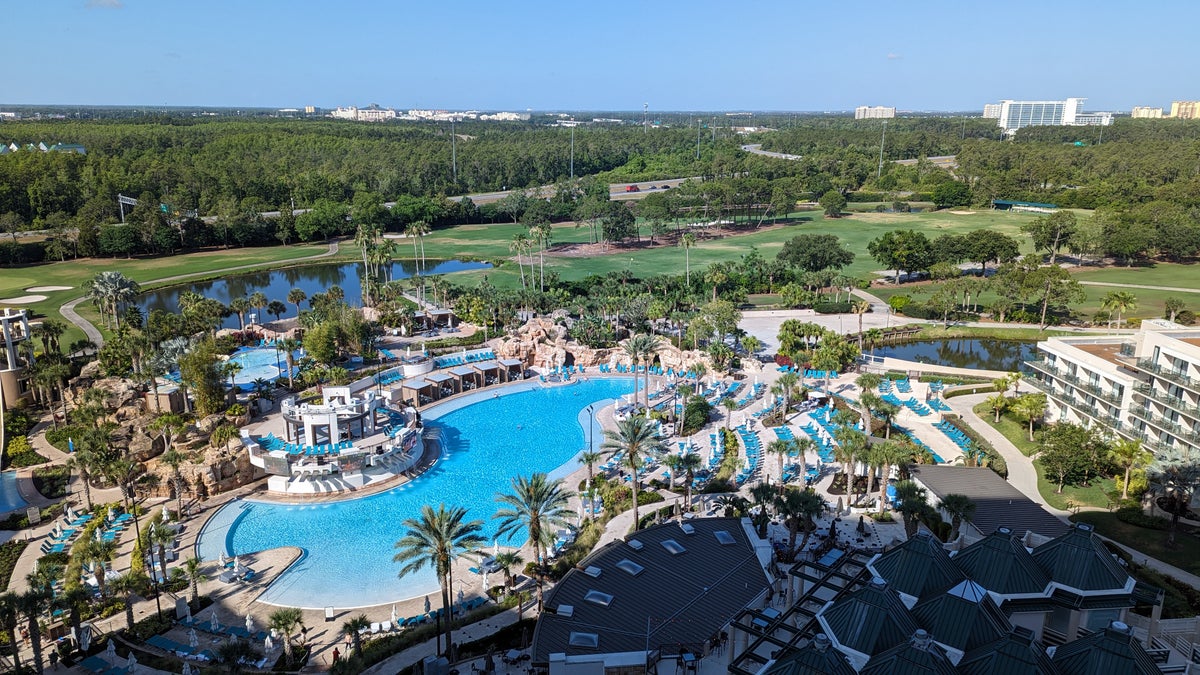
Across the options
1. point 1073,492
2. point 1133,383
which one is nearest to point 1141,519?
point 1073,492

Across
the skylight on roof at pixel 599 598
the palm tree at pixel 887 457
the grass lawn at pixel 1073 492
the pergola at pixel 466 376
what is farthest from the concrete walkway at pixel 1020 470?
the pergola at pixel 466 376

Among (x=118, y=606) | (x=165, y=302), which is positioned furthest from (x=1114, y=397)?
(x=165, y=302)

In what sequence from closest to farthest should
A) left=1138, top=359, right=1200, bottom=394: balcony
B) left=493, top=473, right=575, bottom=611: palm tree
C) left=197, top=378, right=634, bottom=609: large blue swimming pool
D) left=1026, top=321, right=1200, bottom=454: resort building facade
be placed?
left=493, top=473, right=575, bottom=611: palm tree, left=197, top=378, right=634, bottom=609: large blue swimming pool, left=1138, top=359, right=1200, bottom=394: balcony, left=1026, top=321, right=1200, bottom=454: resort building facade

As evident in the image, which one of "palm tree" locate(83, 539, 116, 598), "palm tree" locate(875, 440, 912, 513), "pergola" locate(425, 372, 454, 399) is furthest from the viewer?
"pergola" locate(425, 372, 454, 399)

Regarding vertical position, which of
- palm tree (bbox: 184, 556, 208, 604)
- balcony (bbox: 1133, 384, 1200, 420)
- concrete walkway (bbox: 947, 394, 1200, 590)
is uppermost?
balcony (bbox: 1133, 384, 1200, 420)

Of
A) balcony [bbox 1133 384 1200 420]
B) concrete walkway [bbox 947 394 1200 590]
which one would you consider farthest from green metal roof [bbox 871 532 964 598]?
balcony [bbox 1133 384 1200 420]

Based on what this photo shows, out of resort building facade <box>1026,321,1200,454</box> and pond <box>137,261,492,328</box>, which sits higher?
resort building facade <box>1026,321,1200,454</box>

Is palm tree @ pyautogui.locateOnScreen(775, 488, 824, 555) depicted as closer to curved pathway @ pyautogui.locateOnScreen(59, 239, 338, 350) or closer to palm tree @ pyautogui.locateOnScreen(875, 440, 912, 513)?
palm tree @ pyautogui.locateOnScreen(875, 440, 912, 513)

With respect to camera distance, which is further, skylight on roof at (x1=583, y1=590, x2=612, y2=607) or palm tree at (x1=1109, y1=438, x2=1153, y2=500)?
palm tree at (x1=1109, y1=438, x2=1153, y2=500)
